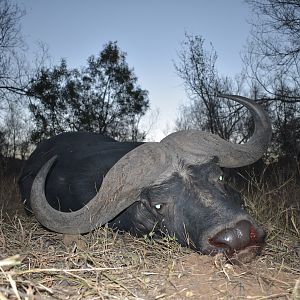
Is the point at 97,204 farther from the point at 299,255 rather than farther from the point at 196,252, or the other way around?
the point at 299,255

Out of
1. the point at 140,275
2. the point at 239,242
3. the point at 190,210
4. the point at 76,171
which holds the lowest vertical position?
the point at 140,275

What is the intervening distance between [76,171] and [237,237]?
214 centimetres

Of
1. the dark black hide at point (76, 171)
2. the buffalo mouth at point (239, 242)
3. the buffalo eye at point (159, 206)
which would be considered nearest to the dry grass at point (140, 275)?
the buffalo mouth at point (239, 242)

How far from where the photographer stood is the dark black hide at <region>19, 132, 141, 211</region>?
4.16 meters

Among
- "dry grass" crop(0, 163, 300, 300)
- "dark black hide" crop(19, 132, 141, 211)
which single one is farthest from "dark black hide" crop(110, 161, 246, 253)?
"dark black hide" crop(19, 132, 141, 211)

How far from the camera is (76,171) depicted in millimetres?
4375

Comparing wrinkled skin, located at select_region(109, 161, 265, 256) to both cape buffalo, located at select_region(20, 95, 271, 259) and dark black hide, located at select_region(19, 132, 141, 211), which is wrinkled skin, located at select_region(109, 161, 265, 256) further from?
dark black hide, located at select_region(19, 132, 141, 211)

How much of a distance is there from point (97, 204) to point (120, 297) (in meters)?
1.49

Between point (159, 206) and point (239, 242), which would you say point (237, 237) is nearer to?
point (239, 242)

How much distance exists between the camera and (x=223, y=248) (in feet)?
9.14

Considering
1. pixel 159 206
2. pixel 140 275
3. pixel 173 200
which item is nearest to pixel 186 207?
pixel 173 200

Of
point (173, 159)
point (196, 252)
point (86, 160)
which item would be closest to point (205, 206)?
point (196, 252)

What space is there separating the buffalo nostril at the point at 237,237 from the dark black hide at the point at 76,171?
4.75ft

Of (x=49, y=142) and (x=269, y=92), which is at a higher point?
(x=269, y=92)
